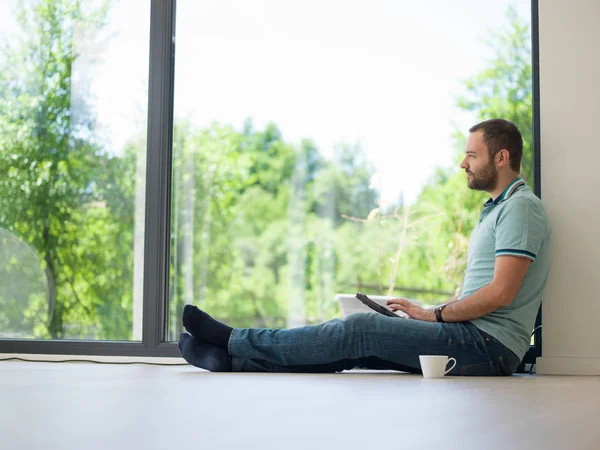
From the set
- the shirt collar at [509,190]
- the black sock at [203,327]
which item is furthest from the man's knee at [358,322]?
the shirt collar at [509,190]

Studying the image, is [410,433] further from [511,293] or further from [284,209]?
[284,209]

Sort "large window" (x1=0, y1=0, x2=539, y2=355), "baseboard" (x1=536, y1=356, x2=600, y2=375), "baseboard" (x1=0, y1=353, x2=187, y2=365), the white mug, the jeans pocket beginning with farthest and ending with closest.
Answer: "large window" (x1=0, y1=0, x2=539, y2=355) < "baseboard" (x1=0, y1=353, x2=187, y2=365) < "baseboard" (x1=536, y1=356, x2=600, y2=375) < the jeans pocket < the white mug

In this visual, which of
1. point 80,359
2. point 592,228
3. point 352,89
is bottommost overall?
point 80,359

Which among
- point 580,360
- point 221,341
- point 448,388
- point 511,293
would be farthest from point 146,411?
point 580,360

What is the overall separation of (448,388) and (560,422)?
2.49 ft

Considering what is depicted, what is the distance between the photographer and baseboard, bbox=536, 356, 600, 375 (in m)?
3.08

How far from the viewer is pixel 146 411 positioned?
5.42 feet

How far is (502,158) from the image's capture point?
299cm

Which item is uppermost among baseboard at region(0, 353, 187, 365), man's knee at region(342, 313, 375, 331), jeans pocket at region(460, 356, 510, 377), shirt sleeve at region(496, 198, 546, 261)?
shirt sleeve at region(496, 198, 546, 261)

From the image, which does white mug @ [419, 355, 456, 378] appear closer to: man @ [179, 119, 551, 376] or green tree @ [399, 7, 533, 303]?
man @ [179, 119, 551, 376]

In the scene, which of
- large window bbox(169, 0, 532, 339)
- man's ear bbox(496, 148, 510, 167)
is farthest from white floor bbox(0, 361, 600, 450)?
large window bbox(169, 0, 532, 339)

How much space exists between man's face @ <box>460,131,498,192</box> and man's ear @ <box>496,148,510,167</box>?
0.07ft

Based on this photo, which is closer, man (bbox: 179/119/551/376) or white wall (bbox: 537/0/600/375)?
man (bbox: 179/119/551/376)

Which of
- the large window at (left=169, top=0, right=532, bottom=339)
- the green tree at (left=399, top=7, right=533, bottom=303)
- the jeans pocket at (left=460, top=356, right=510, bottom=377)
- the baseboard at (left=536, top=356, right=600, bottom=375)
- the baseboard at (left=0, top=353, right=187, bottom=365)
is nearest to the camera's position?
the jeans pocket at (left=460, top=356, right=510, bottom=377)
